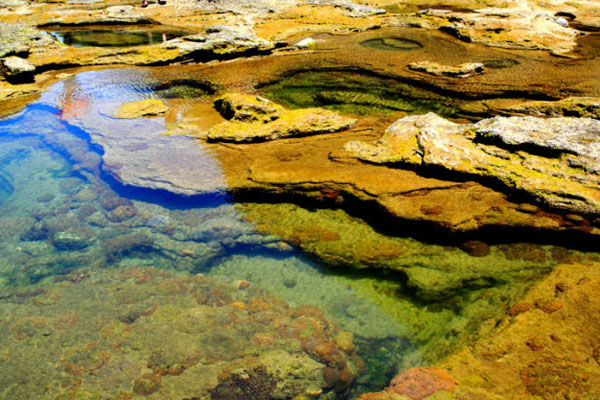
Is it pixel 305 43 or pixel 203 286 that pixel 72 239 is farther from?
pixel 305 43

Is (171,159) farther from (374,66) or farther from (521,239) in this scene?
(374,66)

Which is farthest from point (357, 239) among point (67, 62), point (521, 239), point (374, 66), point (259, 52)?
point (67, 62)

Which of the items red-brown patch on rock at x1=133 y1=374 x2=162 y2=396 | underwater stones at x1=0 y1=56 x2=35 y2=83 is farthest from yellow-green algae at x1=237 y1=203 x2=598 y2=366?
underwater stones at x1=0 y1=56 x2=35 y2=83

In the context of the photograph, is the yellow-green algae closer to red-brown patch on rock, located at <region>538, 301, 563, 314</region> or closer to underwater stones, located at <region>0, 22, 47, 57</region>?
red-brown patch on rock, located at <region>538, 301, 563, 314</region>

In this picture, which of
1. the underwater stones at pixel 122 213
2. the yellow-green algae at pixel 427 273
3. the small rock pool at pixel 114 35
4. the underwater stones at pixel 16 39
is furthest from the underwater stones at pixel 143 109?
the small rock pool at pixel 114 35

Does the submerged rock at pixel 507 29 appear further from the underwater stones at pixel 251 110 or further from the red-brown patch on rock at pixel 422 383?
the red-brown patch on rock at pixel 422 383
